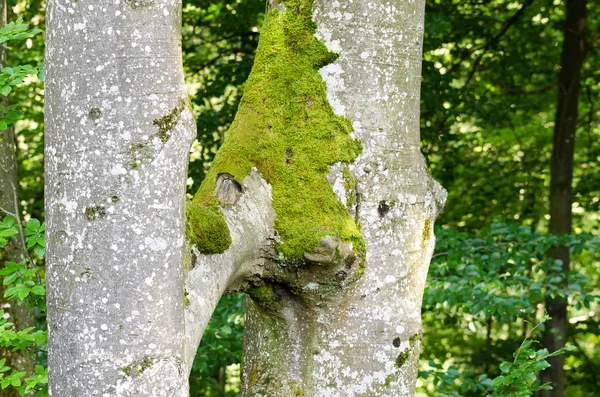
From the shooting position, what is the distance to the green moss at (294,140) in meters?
2.53

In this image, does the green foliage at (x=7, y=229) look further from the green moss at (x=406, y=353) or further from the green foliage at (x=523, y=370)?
the green foliage at (x=523, y=370)

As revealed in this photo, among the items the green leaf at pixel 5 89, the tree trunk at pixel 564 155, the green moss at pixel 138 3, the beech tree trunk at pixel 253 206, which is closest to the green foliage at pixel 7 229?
the green leaf at pixel 5 89

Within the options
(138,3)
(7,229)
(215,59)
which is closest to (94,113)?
(138,3)

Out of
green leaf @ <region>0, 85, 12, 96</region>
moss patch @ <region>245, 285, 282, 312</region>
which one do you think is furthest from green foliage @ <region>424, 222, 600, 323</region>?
green leaf @ <region>0, 85, 12, 96</region>

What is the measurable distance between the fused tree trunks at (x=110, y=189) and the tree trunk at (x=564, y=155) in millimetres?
7259

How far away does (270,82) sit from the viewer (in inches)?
108

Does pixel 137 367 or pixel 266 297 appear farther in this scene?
pixel 266 297

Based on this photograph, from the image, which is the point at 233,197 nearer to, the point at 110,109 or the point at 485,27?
the point at 110,109

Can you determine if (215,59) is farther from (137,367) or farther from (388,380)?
(137,367)

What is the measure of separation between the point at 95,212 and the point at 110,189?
0.21ft

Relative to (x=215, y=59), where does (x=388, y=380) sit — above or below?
below

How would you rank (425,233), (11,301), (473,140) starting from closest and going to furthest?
(425,233) < (11,301) < (473,140)

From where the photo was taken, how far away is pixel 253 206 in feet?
8.18

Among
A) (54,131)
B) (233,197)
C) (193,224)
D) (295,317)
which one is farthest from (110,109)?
(295,317)
